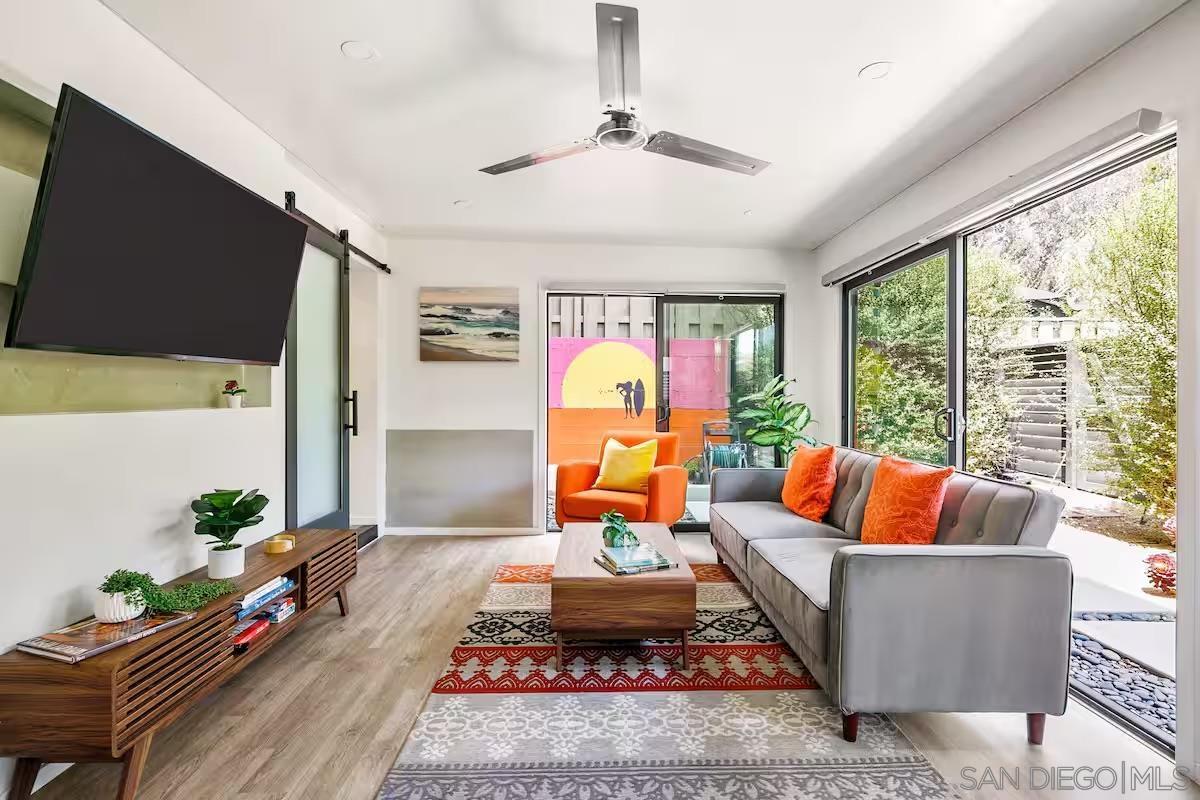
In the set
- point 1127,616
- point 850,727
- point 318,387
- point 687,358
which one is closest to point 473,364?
point 318,387

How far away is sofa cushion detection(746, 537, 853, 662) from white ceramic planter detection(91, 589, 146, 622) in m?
2.23

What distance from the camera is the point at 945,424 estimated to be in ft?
10.3

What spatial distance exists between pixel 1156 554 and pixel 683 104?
9.48ft

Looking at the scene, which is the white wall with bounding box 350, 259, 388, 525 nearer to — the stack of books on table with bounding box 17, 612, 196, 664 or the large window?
the stack of books on table with bounding box 17, 612, 196, 664

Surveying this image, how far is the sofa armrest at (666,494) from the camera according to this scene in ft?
13.2

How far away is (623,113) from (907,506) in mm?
1980

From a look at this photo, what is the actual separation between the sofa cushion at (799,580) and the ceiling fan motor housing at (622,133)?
1.75 m

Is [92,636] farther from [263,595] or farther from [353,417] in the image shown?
[353,417]

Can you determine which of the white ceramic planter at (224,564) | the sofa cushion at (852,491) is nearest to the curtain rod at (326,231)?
the white ceramic planter at (224,564)

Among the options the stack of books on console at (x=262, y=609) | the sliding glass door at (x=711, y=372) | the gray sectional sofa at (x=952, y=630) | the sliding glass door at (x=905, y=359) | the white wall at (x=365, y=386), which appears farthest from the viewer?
the sliding glass door at (x=711, y=372)

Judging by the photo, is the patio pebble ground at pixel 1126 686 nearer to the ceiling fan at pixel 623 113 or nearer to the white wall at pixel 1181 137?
the white wall at pixel 1181 137

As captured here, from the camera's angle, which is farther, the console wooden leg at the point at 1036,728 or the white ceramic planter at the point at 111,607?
the console wooden leg at the point at 1036,728

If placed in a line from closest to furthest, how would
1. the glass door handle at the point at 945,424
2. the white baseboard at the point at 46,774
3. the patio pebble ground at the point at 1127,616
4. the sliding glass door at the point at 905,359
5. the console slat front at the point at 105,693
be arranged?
the console slat front at the point at 105,693 < the white baseboard at the point at 46,774 < the patio pebble ground at the point at 1127,616 < the glass door handle at the point at 945,424 < the sliding glass door at the point at 905,359

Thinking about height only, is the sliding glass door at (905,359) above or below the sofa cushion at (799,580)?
above
